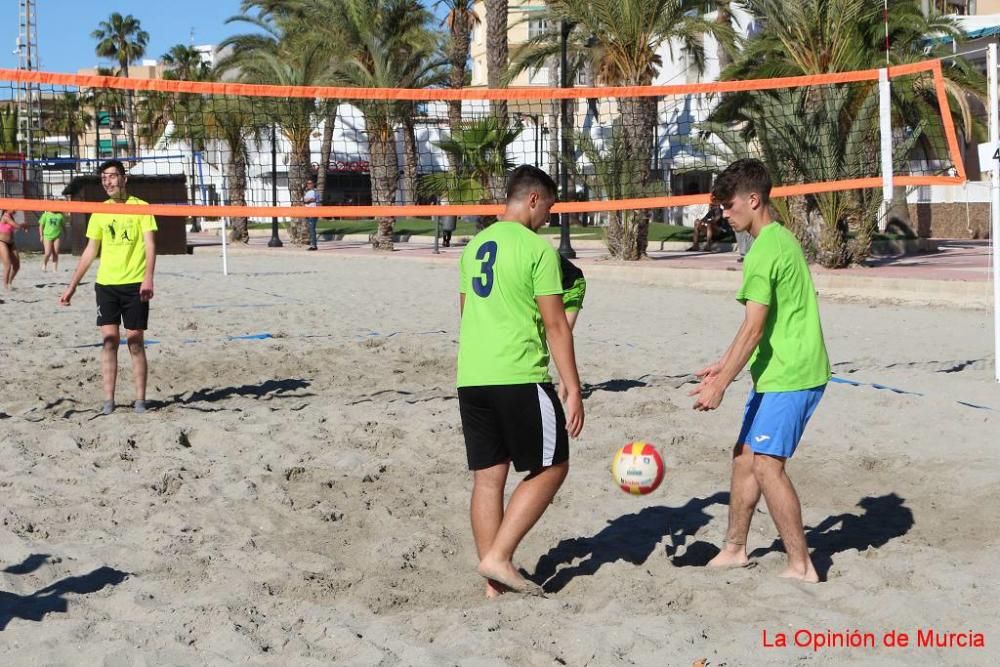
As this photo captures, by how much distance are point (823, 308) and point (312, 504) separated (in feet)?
32.2

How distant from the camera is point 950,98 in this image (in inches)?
869

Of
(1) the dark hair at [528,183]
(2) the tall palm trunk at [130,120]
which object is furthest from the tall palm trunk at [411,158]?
(1) the dark hair at [528,183]

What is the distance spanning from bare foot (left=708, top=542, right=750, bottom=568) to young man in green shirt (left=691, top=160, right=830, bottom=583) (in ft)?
0.75

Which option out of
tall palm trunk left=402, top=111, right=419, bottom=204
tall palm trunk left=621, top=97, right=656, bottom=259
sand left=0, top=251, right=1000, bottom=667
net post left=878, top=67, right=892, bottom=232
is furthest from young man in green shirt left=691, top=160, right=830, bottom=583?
tall palm trunk left=621, top=97, right=656, bottom=259

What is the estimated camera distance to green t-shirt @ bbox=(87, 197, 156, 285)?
751 centimetres

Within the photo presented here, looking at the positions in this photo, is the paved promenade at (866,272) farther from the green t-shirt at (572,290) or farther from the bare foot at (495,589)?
the bare foot at (495,589)

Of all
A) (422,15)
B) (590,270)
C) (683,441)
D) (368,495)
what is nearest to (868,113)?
(590,270)

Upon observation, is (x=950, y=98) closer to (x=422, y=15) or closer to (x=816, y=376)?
(x=422, y=15)

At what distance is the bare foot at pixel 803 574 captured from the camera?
4.38 metres

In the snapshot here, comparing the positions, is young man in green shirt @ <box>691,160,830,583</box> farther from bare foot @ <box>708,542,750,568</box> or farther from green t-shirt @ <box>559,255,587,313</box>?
green t-shirt @ <box>559,255,587,313</box>

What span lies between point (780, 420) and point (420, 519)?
74.8 inches

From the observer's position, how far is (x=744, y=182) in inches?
173

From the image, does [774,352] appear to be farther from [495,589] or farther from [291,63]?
[291,63]

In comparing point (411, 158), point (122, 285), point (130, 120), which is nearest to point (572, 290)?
point (122, 285)
